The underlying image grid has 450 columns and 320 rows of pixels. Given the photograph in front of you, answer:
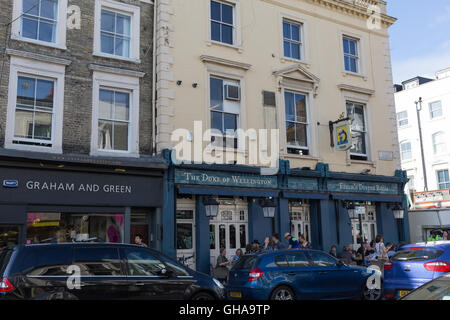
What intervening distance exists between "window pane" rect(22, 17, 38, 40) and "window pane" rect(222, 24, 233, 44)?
681cm

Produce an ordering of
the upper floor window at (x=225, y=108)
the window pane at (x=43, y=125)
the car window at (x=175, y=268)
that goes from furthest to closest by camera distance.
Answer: the upper floor window at (x=225, y=108)
the window pane at (x=43, y=125)
the car window at (x=175, y=268)

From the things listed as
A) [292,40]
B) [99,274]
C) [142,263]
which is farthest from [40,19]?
[292,40]

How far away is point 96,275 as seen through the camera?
7.91 meters

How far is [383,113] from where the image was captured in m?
21.6

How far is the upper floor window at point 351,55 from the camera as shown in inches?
832

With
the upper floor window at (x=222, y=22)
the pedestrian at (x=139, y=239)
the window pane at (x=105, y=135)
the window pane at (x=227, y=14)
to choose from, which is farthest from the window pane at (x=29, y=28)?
the window pane at (x=227, y=14)

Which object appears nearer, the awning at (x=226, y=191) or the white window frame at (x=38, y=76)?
the white window frame at (x=38, y=76)

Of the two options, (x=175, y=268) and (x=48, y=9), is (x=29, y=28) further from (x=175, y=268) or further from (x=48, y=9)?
(x=175, y=268)

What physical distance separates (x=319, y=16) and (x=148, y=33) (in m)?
8.27

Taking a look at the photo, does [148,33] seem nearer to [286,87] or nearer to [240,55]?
[240,55]

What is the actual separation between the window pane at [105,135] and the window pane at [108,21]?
3288mm

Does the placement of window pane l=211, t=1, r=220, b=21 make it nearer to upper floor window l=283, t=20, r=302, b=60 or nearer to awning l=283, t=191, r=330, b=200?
upper floor window l=283, t=20, r=302, b=60

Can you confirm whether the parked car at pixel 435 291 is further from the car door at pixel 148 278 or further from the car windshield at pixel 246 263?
the car windshield at pixel 246 263
